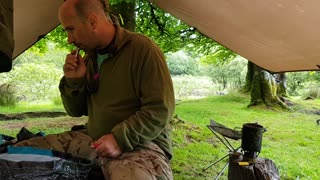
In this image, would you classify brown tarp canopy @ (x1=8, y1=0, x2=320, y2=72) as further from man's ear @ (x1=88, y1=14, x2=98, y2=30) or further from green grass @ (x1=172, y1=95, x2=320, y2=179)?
green grass @ (x1=172, y1=95, x2=320, y2=179)

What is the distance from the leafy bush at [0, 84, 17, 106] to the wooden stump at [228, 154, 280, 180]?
22.0ft

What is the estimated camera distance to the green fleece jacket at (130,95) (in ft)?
3.98

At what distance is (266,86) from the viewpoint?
845cm

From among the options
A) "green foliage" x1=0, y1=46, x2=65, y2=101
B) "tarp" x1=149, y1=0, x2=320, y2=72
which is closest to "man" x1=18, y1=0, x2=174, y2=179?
"tarp" x1=149, y1=0, x2=320, y2=72

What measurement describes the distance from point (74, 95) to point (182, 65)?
1307 centimetres

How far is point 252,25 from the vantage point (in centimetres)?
225

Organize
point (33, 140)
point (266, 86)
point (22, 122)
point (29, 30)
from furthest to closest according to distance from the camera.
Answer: point (266, 86)
point (22, 122)
point (29, 30)
point (33, 140)

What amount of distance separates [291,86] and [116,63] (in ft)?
41.6

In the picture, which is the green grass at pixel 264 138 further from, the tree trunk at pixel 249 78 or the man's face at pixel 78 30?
the man's face at pixel 78 30

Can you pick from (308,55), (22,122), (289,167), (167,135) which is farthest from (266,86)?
(167,135)

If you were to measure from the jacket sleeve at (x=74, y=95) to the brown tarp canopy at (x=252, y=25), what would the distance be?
1.09 meters

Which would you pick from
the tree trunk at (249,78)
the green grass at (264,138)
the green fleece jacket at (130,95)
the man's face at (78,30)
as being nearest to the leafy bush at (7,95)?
the green grass at (264,138)

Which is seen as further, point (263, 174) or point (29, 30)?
point (29, 30)

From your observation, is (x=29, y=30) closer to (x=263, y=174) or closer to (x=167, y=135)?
(x=167, y=135)
